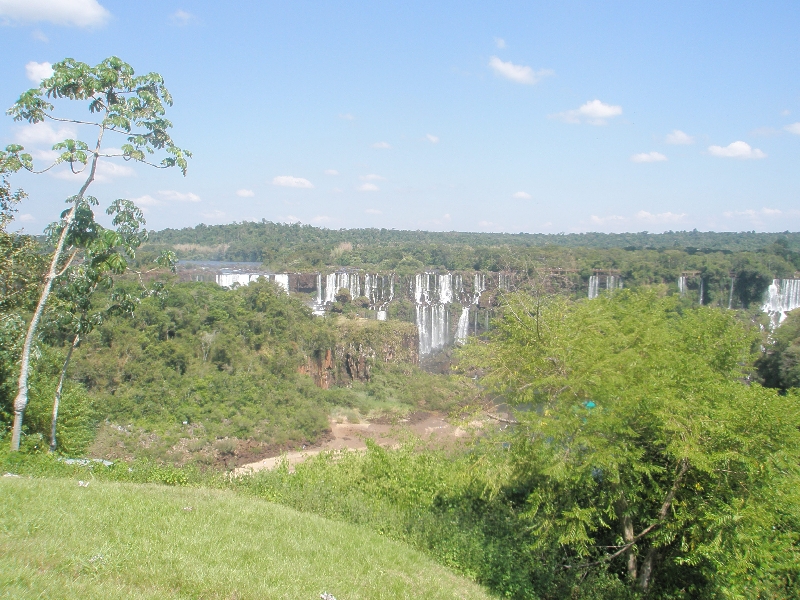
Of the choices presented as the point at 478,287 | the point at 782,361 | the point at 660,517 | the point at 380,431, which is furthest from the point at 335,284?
the point at 660,517

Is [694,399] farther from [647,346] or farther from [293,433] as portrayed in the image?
[293,433]

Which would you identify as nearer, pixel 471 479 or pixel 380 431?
pixel 471 479

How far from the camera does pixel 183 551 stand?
5469 millimetres

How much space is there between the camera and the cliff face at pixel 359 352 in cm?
3159

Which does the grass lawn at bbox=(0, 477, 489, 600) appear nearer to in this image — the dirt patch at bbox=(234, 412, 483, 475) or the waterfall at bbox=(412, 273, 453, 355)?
the dirt patch at bbox=(234, 412, 483, 475)

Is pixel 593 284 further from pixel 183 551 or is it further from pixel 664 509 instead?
pixel 183 551

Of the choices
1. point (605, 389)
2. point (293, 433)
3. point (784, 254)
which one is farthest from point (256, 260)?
point (605, 389)

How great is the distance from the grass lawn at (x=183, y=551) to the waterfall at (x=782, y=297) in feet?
130

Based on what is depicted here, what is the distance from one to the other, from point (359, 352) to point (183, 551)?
90.7 feet

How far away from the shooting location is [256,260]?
66250 mm

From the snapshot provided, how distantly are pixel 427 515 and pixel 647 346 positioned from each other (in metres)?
4.32

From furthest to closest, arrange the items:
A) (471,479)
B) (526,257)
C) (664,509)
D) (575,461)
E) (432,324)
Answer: (432,324) < (526,257) < (471,479) < (664,509) < (575,461)

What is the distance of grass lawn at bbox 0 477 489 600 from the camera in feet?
15.2

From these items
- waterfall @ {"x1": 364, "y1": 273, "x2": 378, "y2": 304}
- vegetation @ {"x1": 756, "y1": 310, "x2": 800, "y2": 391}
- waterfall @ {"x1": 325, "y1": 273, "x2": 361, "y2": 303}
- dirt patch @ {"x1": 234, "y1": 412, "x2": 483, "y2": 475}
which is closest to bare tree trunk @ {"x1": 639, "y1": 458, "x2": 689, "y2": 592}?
vegetation @ {"x1": 756, "y1": 310, "x2": 800, "y2": 391}
